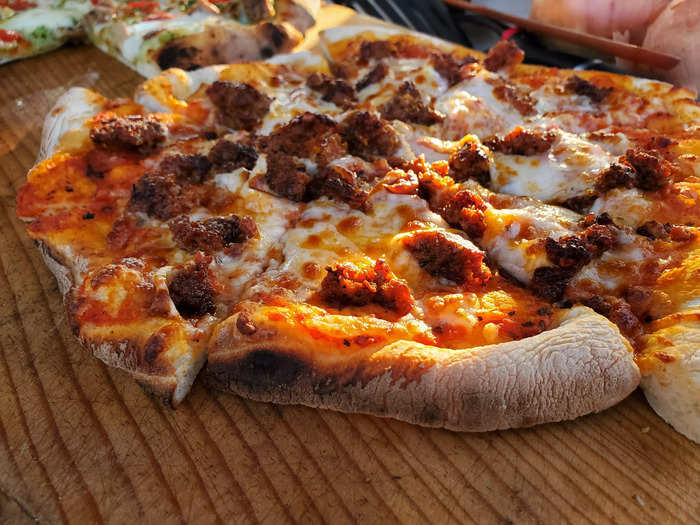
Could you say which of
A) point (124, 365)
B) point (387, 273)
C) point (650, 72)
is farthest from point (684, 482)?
point (650, 72)

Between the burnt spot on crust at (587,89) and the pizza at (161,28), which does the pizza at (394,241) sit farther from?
the pizza at (161,28)

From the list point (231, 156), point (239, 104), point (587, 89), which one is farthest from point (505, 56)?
point (231, 156)

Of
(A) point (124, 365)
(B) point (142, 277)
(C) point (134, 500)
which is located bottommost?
(C) point (134, 500)

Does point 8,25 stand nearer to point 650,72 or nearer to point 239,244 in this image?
point 239,244

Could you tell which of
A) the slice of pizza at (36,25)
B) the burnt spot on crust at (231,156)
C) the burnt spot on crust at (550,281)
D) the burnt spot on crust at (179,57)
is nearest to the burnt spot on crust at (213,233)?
the burnt spot on crust at (231,156)

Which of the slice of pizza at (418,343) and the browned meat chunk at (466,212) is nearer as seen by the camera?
the slice of pizza at (418,343)

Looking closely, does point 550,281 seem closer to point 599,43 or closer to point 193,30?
point 599,43
